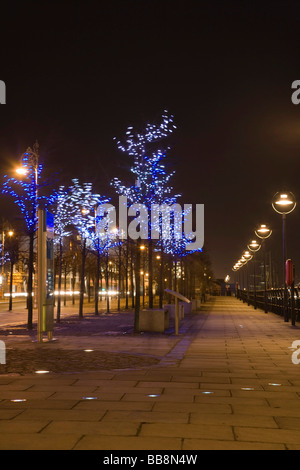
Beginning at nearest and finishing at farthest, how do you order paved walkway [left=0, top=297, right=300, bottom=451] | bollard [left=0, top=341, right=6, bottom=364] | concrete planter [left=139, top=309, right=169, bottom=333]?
paved walkway [left=0, top=297, right=300, bottom=451], bollard [left=0, top=341, right=6, bottom=364], concrete planter [left=139, top=309, right=169, bottom=333]

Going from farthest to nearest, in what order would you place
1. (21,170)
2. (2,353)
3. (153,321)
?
(21,170) < (153,321) < (2,353)

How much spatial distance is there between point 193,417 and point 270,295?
130ft

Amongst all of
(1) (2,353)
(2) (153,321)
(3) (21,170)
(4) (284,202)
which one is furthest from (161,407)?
(4) (284,202)

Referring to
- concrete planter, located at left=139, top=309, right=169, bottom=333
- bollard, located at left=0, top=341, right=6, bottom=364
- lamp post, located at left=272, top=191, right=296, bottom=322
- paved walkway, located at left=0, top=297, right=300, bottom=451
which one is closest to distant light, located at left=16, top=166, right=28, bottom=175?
concrete planter, located at left=139, top=309, right=169, bottom=333

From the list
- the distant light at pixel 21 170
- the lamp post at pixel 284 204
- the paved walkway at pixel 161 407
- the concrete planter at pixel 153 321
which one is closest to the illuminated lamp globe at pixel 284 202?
the lamp post at pixel 284 204

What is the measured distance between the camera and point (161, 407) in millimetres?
7594

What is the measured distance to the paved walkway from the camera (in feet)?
19.4

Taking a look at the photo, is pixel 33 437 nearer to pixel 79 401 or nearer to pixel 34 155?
pixel 79 401

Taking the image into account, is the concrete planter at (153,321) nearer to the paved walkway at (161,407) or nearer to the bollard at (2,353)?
the bollard at (2,353)

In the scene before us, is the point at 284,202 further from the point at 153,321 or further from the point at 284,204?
the point at 153,321

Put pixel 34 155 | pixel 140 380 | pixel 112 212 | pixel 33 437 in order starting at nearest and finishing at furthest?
pixel 33 437
pixel 140 380
pixel 34 155
pixel 112 212

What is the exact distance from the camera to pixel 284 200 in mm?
30172

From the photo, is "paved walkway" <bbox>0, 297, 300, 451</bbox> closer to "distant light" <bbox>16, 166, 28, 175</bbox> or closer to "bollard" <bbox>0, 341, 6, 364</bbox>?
"bollard" <bbox>0, 341, 6, 364</bbox>

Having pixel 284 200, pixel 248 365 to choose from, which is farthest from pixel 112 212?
pixel 248 365
